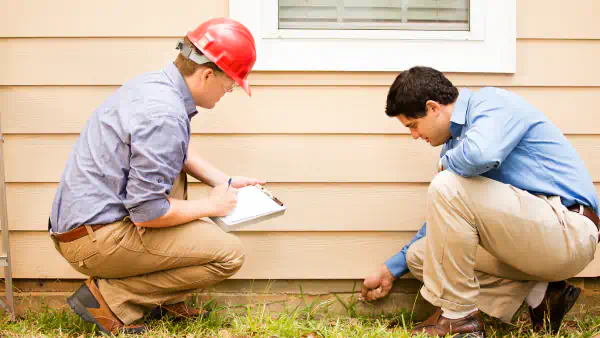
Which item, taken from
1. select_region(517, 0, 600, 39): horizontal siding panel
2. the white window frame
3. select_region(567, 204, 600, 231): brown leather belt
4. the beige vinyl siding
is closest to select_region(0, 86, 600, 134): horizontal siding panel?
the beige vinyl siding

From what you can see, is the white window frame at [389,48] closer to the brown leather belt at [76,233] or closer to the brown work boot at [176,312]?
the brown leather belt at [76,233]

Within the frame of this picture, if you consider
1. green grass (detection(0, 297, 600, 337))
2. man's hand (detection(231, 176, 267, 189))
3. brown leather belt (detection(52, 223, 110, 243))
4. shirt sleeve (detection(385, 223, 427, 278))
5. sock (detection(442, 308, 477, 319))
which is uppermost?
man's hand (detection(231, 176, 267, 189))

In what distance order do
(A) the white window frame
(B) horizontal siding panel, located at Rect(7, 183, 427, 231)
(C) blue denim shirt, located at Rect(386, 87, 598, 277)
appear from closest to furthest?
(C) blue denim shirt, located at Rect(386, 87, 598, 277)
(A) the white window frame
(B) horizontal siding panel, located at Rect(7, 183, 427, 231)

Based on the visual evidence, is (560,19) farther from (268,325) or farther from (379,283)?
(268,325)

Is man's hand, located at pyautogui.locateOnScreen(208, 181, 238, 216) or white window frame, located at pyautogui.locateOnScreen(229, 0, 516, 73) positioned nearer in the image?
man's hand, located at pyautogui.locateOnScreen(208, 181, 238, 216)

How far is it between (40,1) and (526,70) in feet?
7.73

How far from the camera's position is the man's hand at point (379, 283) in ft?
8.65

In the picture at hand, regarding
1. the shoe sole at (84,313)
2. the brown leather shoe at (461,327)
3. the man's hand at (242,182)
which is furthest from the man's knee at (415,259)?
the shoe sole at (84,313)

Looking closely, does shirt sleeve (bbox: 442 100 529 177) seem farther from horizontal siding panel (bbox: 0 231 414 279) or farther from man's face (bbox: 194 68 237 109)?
man's face (bbox: 194 68 237 109)

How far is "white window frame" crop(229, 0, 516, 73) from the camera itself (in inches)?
101

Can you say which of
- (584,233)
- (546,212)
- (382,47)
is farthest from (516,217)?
(382,47)

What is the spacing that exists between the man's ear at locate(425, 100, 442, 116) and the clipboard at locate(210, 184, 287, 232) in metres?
0.71

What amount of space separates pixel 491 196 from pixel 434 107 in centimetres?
42

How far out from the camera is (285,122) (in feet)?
8.65
